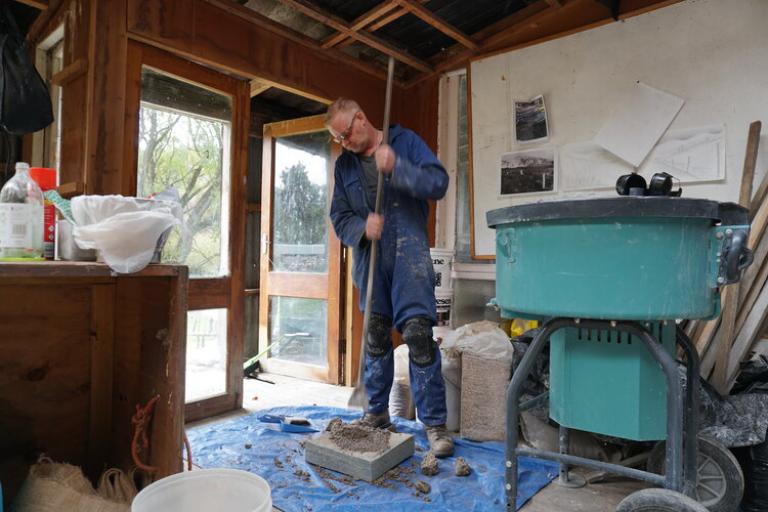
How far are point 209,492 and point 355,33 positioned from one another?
7.91ft

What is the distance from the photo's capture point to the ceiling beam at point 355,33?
2363 mm

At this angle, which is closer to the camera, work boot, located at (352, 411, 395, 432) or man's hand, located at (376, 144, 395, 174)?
man's hand, located at (376, 144, 395, 174)

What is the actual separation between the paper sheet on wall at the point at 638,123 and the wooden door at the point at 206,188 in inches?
78.5

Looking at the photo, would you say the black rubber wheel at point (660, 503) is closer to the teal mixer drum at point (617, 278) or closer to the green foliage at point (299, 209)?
the teal mixer drum at point (617, 278)

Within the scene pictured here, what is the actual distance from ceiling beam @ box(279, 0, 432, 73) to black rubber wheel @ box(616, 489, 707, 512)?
234cm

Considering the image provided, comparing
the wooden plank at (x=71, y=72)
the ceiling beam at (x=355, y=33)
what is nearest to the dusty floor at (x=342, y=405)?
the wooden plank at (x=71, y=72)

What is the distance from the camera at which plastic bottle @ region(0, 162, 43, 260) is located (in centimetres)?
108

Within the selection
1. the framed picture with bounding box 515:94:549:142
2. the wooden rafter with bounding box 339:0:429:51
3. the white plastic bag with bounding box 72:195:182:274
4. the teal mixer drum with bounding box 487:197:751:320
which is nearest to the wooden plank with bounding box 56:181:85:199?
the white plastic bag with bounding box 72:195:182:274

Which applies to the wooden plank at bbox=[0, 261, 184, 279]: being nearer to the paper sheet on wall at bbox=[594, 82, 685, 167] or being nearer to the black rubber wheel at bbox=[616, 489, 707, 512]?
the black rubber wheel at bbox=[616, 489, 707, 512]

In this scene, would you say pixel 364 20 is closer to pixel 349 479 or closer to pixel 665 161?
pixel 665 161

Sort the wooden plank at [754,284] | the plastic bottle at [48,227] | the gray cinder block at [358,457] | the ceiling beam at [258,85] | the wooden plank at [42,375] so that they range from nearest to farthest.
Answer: the plastic bottle at [48,227], the wooden plank at [42,375], the gray cinder block at [358,457], the wooden plank at [754,284], the ceiling beam at [258,85]

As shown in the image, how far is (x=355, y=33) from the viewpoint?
2.64 meters

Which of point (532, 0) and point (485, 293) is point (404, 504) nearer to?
point (485, 293)

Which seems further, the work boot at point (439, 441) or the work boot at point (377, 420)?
the work boot at point (377, 420)
